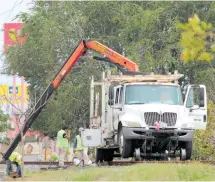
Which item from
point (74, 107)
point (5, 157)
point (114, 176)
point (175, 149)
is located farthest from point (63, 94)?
point (114, 176)

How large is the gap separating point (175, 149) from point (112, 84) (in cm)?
297

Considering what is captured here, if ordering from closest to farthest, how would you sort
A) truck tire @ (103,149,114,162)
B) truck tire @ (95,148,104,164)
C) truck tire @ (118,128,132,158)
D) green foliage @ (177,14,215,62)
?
green foliage @ (177,14,215,62) < truck tire @ (118,128,132,158) < truck tire @ (103,149,114,162) < truck tire @ (95,148,104,164)

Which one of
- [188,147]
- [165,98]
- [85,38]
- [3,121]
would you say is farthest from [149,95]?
[3,121]

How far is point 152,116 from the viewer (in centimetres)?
2131

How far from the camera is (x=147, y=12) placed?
40.5 metres

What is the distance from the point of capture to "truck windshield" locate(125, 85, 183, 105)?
2189 centimetres

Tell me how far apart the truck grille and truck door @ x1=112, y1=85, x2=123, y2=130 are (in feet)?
3.37

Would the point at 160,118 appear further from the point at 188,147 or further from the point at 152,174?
the point at 152,174

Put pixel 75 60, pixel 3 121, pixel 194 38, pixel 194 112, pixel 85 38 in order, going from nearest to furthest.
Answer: pixel 194 38
pixel 194 112
pixel 75 60
pixel 85 38
pixel 3 121

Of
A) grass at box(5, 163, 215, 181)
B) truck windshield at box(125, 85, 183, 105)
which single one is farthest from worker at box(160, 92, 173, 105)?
grass at box(5, 163, 215, 181)

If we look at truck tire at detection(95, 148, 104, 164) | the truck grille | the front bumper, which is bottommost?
truck tire at detection(95, 148, 104, 164)

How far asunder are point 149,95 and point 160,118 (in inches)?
35.9

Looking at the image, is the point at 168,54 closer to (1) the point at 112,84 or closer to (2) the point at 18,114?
(1) the point at 112,84

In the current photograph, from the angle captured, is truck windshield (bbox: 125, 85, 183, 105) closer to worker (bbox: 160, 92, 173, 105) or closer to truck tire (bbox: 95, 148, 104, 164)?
worker (bbox: 160, 92, 173, 105)
